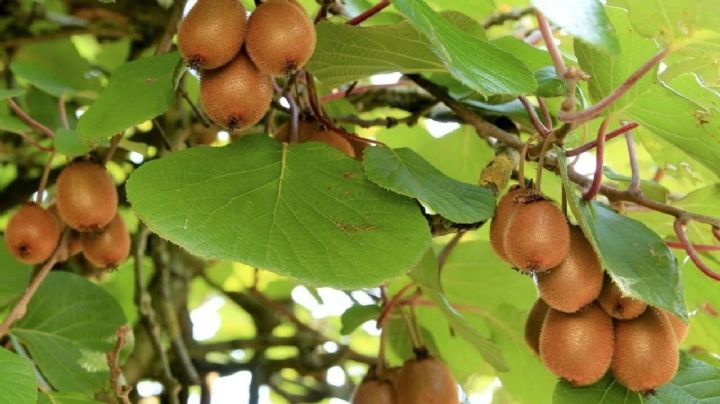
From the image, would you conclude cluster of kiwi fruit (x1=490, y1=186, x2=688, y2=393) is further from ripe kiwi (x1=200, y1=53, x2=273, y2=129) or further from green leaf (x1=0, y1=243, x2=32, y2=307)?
green leaf (x1=0, y1=243, x2=32, y2=307)

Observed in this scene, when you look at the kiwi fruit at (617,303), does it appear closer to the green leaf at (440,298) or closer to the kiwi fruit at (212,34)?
the green leaf at (440,298)

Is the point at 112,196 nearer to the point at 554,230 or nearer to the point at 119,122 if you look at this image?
the point at 119,122

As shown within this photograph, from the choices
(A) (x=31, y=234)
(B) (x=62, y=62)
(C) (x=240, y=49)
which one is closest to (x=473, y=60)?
(C) (x=240, y=49)

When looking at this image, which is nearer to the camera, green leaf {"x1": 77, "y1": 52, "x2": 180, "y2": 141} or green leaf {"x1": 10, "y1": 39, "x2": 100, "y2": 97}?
green leaf {"x1": 77, "y1": 52, "x2": 180, "y2": 141}

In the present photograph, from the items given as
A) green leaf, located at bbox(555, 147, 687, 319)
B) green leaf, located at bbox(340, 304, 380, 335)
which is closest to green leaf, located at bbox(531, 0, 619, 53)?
green leaf, located at bbox(555, 147, 687, 319)

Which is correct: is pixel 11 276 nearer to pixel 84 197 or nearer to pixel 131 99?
pixel 84 197

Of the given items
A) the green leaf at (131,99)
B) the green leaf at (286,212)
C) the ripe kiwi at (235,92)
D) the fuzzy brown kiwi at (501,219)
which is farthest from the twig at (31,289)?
the fuzzy brown kiwi at (501,219)

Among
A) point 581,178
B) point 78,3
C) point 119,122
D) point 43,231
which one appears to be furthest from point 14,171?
point 581,178
